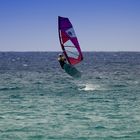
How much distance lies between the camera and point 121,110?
32062 mm

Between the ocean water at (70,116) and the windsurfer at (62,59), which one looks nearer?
the ocean water at (70,116)

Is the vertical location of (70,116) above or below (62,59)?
below

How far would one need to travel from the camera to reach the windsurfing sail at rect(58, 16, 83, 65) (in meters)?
30.5

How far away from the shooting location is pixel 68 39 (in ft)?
103

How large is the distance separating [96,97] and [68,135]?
17290 millimetres

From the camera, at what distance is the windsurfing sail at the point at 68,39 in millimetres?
30514

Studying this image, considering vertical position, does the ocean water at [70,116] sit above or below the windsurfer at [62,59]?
below

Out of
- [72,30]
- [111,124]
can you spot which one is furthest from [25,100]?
[111,124]

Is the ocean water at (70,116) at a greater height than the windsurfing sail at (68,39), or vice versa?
the windsurfing sail at (68,39)

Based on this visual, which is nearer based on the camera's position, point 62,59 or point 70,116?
point 70,116

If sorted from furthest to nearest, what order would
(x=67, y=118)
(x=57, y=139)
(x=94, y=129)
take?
A: (x=67, y=118), (x=94, y=129), (x=57, y=139)

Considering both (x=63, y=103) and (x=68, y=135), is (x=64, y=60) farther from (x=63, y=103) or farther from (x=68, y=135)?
(x=68, y=135)

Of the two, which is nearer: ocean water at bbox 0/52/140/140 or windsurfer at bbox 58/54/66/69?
ocean water at bbox 0/52/140/140

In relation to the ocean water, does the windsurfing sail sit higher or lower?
higher
